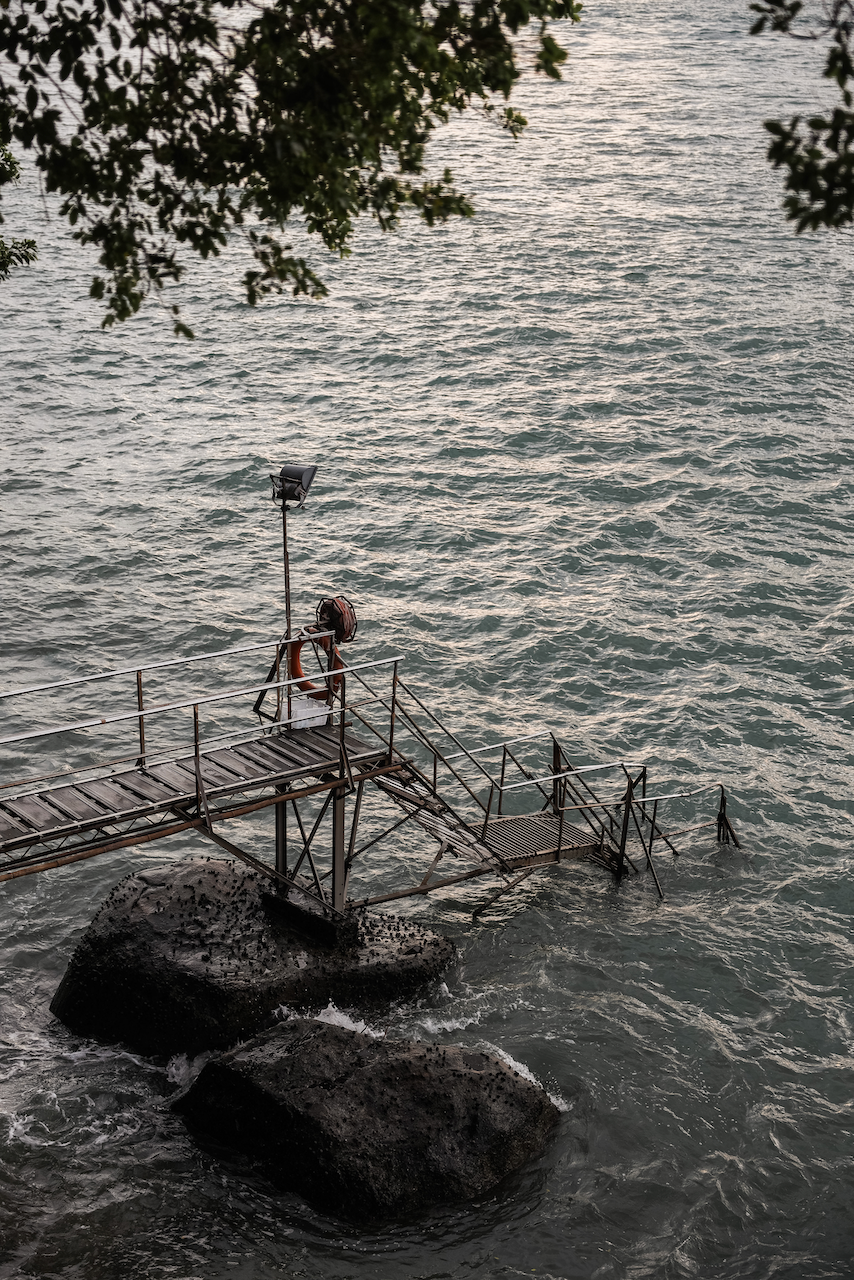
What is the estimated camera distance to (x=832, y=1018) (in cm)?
1955

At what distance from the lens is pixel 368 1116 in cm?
1534

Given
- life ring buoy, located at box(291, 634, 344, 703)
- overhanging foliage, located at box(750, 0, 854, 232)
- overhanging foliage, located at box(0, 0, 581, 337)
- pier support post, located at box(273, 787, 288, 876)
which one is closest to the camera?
overhanging foliage, located at box(750, 0, 854, 232)

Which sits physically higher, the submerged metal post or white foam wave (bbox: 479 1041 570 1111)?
the submerged metal post

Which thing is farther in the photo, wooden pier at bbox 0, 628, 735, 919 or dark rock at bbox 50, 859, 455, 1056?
dark rock at bbox 50, 859, 455, 1056

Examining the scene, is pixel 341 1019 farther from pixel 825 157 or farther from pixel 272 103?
pixel 825 157

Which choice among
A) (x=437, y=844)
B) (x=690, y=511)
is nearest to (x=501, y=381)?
(x=690, y=511)

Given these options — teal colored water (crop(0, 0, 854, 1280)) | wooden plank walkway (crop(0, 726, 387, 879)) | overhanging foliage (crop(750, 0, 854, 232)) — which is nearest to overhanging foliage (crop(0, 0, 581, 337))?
overhanging foliage (crop(750, 0, 854, 232))

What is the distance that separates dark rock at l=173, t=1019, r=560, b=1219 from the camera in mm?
15062

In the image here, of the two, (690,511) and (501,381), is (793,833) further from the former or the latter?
(501,381)

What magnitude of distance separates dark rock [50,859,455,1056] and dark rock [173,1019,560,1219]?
4.16ft

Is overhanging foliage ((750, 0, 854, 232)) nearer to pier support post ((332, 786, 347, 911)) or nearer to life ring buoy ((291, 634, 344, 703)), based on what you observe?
life ring buoy ((291, 634, 344, 703))

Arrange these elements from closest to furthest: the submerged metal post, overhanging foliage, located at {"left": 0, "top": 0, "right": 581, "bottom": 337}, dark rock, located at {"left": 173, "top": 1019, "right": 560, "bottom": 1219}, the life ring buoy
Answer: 1. overhanging foliage, located at {"left": 0, "top": 0, "right": 581, "bottom": 337}
2. dark rock, located at {"left": 173, "top": 1019, "right": 560, "bottom": 1219}
3. the life ring buoy
4. the submerged metal post

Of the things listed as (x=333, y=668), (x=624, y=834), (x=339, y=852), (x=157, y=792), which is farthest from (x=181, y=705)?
(x=624, y=834)

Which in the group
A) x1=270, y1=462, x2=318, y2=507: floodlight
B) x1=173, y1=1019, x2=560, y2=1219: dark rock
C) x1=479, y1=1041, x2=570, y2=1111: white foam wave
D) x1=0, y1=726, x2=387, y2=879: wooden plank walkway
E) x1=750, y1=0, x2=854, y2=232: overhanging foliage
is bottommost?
x1=479, y1=1041, x2=570, y2=1111: white foam wave
